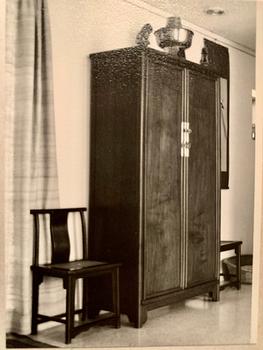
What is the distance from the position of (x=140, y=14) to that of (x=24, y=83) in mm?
554

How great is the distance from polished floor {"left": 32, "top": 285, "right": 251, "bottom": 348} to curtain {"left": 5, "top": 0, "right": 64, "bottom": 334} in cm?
19

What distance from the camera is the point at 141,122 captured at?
235 cm

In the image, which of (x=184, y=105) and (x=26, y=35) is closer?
(x=26, y=35)

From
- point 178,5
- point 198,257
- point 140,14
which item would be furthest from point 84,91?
point 198,257

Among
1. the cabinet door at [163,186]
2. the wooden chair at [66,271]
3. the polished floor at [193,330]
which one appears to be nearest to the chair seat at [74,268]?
the wooden chair at [66,271]

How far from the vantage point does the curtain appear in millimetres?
1897

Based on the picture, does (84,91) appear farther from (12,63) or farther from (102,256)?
(102,256)

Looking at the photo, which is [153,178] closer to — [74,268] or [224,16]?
[74,268]

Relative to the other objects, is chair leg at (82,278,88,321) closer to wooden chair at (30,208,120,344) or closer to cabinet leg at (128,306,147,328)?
wooden chair at (30,208,120,344)

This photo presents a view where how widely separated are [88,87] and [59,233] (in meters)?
0.63

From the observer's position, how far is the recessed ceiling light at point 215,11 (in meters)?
2.06

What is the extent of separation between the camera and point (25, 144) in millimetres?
1946

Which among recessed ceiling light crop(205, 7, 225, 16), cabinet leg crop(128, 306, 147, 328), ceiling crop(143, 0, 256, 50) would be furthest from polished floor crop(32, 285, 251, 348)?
recessed ceiling light crop(205, 7, 225, 16)

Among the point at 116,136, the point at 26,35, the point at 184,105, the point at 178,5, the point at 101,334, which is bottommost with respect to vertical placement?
the point at 101,334
